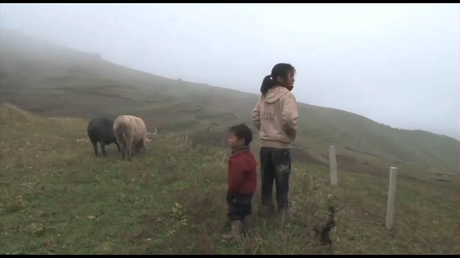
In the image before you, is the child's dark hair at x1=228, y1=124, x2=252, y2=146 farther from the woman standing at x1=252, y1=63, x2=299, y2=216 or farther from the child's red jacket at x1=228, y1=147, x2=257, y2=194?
the woman standing at x1=252, y1=63, x2=299, y2=216

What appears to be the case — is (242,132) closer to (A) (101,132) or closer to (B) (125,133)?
(B) (125,133)

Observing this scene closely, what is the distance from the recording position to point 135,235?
5980 millimetres

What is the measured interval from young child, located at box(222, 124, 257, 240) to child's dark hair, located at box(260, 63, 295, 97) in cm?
83

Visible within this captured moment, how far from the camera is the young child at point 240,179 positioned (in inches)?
213

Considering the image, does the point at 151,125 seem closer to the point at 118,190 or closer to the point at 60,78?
the point at 60,78

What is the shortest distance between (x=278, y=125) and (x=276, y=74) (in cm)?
→ 72

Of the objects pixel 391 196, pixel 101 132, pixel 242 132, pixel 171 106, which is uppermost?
pixel 242 132

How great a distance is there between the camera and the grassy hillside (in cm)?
4507

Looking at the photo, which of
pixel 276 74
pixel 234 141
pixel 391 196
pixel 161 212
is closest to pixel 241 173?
pixel 234 141

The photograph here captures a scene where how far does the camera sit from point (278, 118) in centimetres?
590

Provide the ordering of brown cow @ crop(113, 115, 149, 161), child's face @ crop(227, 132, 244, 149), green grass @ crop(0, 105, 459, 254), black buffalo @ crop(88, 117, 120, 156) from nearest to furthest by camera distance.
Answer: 1. child's face @ crop(227, 132, 244, 149)
2. green grass @ crop(0, 105, 459, 254)
3. brown cow @ crop(113, 115, 149, 161)
4. black buffalo @ crop(88, 117, 120, 156)

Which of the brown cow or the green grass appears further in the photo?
the brown cow

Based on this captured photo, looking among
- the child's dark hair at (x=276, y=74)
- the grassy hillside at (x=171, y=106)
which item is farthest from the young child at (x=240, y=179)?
the grassy hillside at (x=171, y=106)

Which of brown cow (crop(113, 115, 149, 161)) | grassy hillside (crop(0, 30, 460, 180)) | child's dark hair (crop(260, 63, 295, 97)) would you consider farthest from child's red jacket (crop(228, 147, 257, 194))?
grassy hillside (crop(0, 30, 460, 180))
